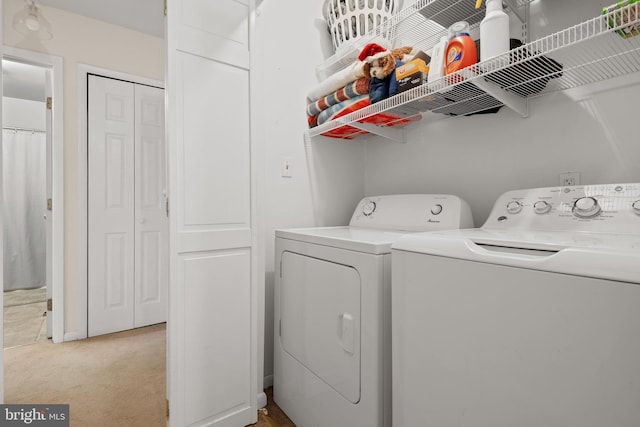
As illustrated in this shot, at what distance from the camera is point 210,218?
145cm

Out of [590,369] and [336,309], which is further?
[336,309]

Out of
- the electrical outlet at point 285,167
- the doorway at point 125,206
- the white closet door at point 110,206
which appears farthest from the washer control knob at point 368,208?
the white closet door at point 110,206

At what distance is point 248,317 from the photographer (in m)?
1.56

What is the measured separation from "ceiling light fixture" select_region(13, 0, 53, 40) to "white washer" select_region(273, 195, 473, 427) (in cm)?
258

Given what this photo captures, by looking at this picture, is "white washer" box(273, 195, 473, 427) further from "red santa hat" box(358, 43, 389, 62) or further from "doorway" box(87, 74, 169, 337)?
"doorway" box(87, 74, 169, 337)

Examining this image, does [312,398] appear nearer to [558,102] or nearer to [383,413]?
[383,413]

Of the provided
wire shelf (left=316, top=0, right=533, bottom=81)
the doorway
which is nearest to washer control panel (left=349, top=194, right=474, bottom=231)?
wire shelf (left=316, top=0, right=533, bottom=81)

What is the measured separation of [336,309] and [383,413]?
0.37m

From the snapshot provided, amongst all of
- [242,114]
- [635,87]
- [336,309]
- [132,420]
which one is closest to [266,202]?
[242,114]

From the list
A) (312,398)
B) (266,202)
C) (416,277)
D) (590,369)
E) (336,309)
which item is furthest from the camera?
(266,202)

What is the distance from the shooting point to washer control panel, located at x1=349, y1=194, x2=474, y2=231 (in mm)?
1360

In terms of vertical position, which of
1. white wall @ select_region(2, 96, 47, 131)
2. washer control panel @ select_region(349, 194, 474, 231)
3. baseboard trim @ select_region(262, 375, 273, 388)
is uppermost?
white wall @ select_region(2, 96, 47, 131)

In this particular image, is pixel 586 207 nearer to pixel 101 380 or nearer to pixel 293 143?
pixel 293 143

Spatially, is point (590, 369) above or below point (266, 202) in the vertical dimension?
below
